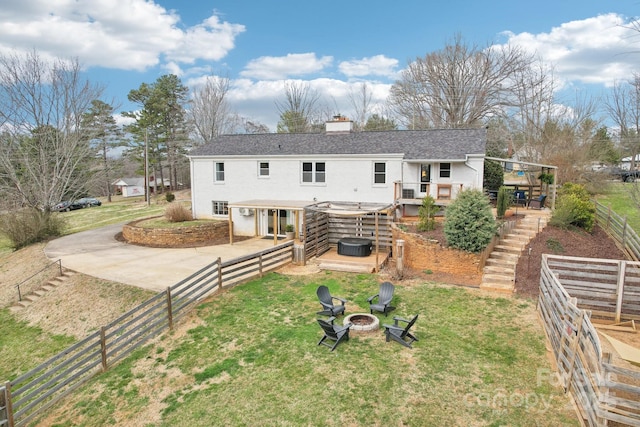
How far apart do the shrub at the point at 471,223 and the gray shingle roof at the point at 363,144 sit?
533cm

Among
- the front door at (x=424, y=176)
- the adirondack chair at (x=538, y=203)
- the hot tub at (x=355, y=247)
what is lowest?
the hot tub at (x=355, y=247)

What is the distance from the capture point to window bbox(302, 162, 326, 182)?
2119 cm

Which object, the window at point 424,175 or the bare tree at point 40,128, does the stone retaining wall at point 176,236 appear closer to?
the bare tree at point 40,128

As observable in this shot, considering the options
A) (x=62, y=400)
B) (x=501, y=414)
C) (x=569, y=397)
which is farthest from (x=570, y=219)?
(x=62, y=400)

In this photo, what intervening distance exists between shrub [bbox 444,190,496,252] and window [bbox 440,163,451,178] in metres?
5.58

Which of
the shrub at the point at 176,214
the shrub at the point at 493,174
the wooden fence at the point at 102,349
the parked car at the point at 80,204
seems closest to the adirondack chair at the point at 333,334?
the wooden fence at the point at 102,349

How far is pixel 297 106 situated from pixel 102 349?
40.6 metres

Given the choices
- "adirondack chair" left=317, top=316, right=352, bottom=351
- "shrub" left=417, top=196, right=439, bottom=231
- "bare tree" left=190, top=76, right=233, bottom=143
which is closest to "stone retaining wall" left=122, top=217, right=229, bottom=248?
"shrub" left=417, top=196, right=439, bottom=231

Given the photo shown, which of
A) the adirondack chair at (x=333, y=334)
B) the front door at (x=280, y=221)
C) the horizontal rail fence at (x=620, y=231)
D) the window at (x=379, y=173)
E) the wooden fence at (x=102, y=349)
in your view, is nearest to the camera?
the wooden fence at (x=102, y=349)

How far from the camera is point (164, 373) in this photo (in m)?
8.13

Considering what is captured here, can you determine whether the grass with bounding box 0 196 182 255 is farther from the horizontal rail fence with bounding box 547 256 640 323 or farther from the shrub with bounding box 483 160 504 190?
the horizontal rail fence with bounding box 547 256 640 323

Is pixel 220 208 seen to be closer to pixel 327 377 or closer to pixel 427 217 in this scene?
pixel 427 217

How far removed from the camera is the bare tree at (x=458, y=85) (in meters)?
36.8

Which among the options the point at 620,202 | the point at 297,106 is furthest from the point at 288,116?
the point at 620,202
